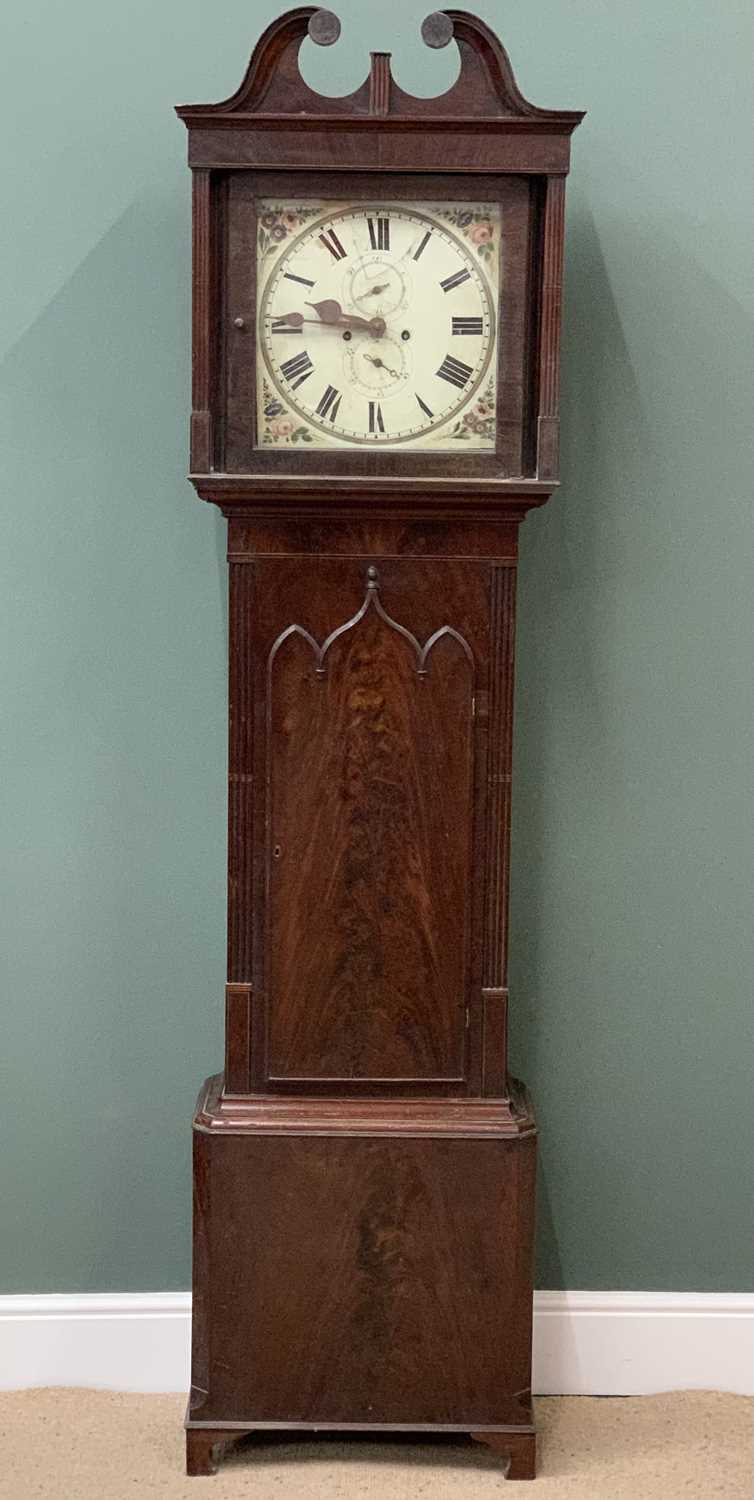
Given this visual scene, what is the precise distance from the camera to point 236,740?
1.94 meters

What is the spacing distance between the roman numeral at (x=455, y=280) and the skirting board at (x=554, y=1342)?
4.69ft

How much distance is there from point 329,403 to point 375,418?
6 cm

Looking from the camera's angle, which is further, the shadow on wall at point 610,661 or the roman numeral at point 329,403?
the shadow on wall at point 610,661

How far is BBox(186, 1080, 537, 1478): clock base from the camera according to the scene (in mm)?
1951

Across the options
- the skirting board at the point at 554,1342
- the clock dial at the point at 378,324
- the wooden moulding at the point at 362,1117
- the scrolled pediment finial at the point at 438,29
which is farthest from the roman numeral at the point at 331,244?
the skirting board at the point at 554,1342

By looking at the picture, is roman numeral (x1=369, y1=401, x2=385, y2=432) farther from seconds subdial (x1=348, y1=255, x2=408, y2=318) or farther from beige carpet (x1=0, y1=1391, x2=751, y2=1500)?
beige carpet (x1=0, y1=1391, x2=751, y2=1500)

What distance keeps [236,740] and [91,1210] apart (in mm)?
795

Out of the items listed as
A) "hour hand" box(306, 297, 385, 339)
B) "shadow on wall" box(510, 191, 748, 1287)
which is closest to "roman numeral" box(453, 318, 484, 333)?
"hour hand" box(306, 297, 385, 339)

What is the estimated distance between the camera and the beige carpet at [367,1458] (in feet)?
6.48

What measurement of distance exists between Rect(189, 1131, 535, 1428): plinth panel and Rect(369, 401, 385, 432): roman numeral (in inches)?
35.2

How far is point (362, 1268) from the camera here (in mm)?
1963

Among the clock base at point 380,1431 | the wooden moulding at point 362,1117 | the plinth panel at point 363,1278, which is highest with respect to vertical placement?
the wooden moulding at point 362,1117

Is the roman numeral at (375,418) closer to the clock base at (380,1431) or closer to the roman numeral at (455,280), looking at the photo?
the roman numeral at (455,280)

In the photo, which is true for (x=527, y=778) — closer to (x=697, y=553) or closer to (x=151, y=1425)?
(x=697, y=553)
